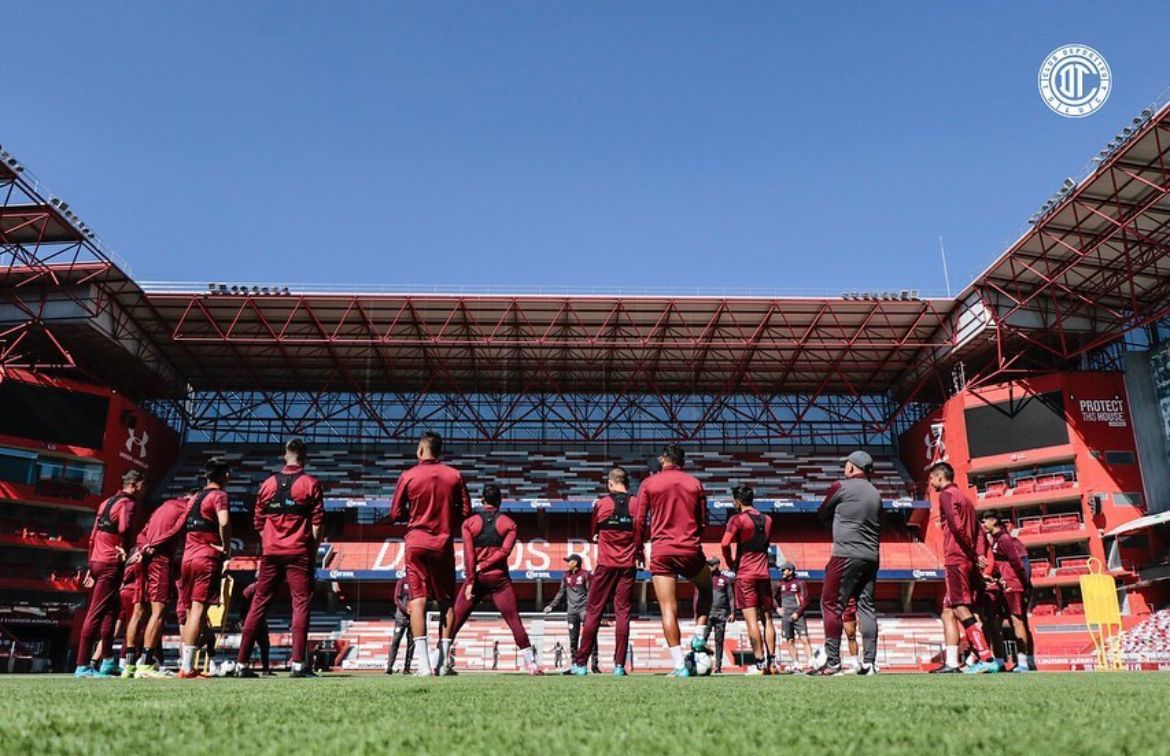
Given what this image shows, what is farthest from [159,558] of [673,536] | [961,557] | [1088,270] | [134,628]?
[1088,270]

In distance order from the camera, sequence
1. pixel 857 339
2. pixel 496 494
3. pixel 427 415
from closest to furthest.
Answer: pixel 496 494 → pixel 857 339 → pixel 427 415

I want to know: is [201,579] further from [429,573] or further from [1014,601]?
[1014,601]

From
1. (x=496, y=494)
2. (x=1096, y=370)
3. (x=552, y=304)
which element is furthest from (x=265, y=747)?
(x=1096, y=370)

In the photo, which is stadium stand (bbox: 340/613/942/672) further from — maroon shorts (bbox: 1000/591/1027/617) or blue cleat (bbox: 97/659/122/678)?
blue cleat (bbox: 97/659/122/678)

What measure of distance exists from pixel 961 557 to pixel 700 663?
10.6 feet

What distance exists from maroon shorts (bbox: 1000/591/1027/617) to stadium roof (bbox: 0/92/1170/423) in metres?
20.2

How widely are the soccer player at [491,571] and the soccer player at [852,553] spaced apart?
9.62 feet

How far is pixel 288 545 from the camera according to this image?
7.49 m

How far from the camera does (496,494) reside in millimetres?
9922

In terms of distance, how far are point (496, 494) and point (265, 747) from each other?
794cm

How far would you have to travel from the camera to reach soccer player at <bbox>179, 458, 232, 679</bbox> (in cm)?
806

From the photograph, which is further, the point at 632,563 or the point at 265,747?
the point at 632,563

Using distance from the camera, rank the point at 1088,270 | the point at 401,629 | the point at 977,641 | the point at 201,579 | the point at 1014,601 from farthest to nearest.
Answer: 1. the point at 1088,270
2. the point at 401,629
3. the point at 1014,601
4. the point at 977,641
5. the point at 201,579

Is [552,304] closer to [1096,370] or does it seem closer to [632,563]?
[1096,370]
